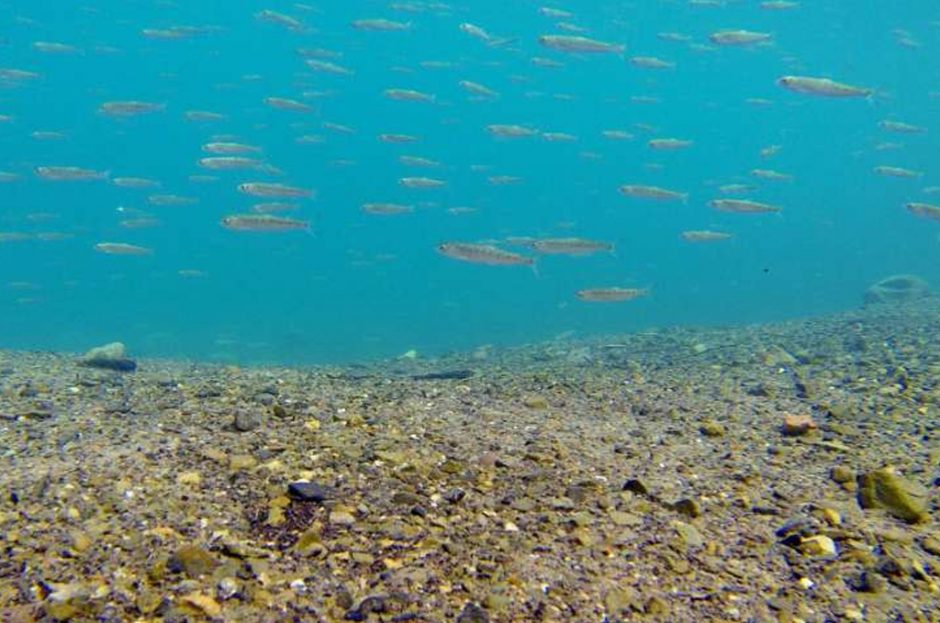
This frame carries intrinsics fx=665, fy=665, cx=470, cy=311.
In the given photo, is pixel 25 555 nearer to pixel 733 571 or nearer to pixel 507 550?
pixel 507 550

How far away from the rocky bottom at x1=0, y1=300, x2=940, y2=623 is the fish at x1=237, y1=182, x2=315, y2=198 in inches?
263

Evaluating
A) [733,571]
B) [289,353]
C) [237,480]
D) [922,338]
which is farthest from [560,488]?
[289,353]

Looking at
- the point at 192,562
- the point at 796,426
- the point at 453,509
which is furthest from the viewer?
the point at 796,426

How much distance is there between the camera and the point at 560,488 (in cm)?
321

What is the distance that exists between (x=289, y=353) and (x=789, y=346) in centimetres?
1657

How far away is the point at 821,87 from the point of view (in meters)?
11.0

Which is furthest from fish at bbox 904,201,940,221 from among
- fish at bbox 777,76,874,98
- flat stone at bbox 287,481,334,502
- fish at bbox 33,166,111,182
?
fish at bbox 33,166,111,182

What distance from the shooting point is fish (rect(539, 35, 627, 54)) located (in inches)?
553

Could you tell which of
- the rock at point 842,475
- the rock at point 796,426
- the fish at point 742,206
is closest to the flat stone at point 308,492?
the rock at point 842,475

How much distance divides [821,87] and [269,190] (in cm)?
956

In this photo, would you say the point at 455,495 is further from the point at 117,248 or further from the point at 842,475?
the point at 117,248

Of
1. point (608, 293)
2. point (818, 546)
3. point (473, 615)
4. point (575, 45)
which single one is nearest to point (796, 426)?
point (818, 546)

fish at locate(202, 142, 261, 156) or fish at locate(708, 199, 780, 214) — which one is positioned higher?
fish at locate(202, 142, 261, 156)

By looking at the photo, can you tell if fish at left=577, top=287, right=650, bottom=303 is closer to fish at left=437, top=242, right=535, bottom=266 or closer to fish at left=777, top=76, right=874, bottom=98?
fish at left=437, top=242, right=535, bottom=266
